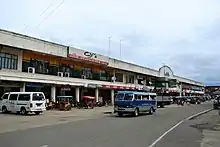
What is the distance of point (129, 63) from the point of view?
219 ft

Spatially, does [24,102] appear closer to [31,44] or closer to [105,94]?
[31,44]

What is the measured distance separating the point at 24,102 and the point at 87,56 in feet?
66.6

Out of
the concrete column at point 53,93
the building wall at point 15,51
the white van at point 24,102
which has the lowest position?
the white van at point 24,102

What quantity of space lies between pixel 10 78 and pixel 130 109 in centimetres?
1414

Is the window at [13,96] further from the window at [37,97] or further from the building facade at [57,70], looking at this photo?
the building facade at [57,70]

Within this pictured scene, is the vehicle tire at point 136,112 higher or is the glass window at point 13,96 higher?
the glass window at point 13,96

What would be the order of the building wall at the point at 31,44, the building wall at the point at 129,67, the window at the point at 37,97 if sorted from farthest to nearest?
the building wall at the point at 129,67 → the building wall at the point at 31,44 → the window at the point at 37,97

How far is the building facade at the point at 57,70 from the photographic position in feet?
127

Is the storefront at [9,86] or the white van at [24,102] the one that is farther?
the storefront at [9,86]

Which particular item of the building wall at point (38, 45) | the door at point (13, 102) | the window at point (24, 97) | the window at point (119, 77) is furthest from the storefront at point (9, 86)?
the window at point (119, 77)

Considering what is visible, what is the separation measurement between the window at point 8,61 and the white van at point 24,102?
560cm

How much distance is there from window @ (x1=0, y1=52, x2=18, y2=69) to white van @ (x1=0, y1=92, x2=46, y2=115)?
221 inches

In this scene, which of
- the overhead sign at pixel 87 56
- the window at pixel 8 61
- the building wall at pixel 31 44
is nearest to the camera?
the building wall at pixel 31 44

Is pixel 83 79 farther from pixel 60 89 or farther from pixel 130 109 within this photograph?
pixel 130 109
